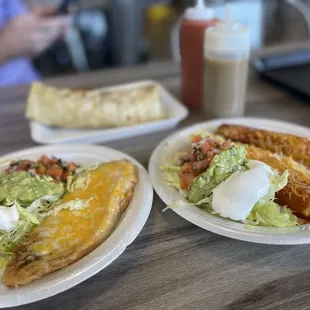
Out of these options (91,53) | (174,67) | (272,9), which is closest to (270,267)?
(174,67)

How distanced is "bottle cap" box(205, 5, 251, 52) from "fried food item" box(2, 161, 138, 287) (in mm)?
507

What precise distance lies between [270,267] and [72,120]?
740mm

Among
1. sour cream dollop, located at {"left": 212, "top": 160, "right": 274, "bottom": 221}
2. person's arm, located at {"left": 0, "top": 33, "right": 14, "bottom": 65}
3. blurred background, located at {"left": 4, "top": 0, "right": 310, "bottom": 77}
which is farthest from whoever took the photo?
blurred background, located at {"left": 4, "top": 0, "right": 310, "bottom": 77}

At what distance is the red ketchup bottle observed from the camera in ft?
3.89

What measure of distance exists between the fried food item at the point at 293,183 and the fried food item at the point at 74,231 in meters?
0.31

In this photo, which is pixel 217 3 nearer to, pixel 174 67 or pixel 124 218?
pixel 174 67

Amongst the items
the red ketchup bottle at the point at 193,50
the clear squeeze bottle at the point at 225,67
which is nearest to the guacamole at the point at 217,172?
the clear squeeze bottle at the point at 225,67

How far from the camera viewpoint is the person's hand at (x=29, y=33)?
65.9 inches

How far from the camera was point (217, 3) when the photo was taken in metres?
3.31

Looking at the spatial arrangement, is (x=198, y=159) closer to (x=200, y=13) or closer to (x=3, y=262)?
(x=3, y=262)

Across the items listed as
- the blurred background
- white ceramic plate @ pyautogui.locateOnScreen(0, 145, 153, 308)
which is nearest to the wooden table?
white ceramic plate @ pyautogui.locateOnScreen(0, 145, 153, 308)

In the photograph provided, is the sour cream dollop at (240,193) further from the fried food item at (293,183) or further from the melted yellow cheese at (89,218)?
the melted yellow cheese at (89,218)

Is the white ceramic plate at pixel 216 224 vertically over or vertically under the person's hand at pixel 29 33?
under

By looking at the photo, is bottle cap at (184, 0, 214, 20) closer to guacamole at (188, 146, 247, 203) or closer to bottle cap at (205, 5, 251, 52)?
bottle cap at (205, 5, 251, 52)
